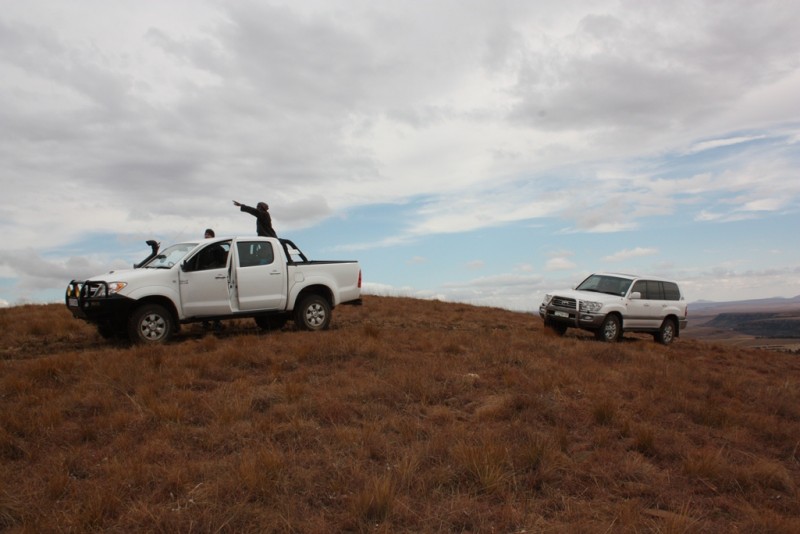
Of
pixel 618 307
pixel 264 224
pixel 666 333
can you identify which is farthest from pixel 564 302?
pixel 264 224

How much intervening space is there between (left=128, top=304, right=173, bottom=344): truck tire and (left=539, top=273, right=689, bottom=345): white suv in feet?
33.4

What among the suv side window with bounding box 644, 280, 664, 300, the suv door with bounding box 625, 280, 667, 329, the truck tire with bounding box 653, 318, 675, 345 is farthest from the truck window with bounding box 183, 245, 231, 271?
the truck tire with bounding box 653, 318, 675, 345

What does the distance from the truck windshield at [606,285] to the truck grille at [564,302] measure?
4.15 ft

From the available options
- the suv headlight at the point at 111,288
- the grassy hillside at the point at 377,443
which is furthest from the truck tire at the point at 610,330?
the suv headlight at the point at 111,288

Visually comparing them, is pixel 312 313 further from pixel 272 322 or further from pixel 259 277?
pixel 259 277

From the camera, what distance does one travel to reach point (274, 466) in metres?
4.90

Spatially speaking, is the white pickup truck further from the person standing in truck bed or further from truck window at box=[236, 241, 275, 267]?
the person standing in truck bed

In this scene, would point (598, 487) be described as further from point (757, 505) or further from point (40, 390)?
point (40, 390)

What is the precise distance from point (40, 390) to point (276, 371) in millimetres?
2981

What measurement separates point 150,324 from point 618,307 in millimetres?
11733

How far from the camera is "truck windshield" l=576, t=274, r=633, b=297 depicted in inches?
620

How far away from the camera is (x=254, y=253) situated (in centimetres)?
1104

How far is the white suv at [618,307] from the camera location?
14.8 m

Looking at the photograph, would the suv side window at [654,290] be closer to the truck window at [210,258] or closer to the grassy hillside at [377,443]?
the grassy hillside at [377,443]
